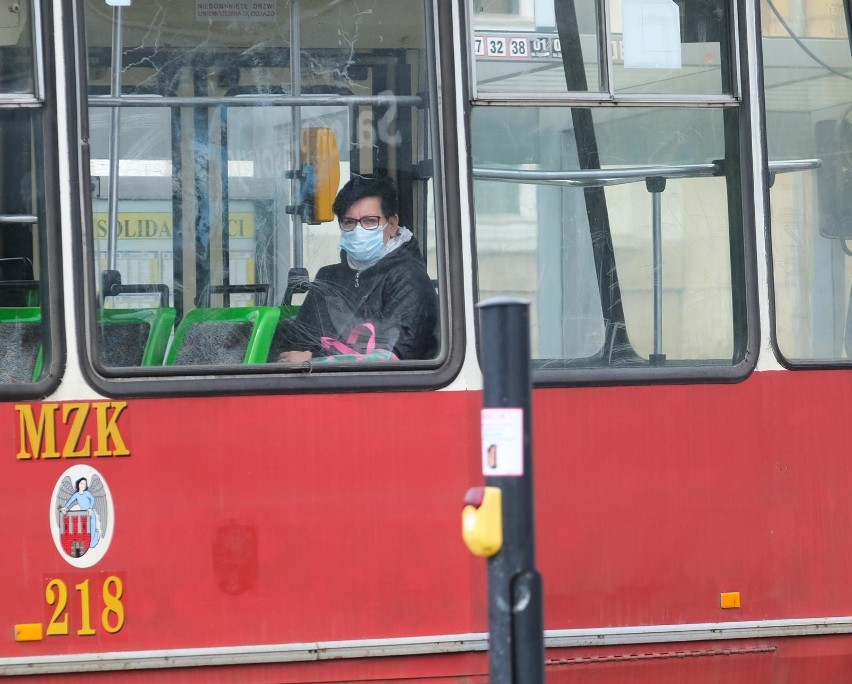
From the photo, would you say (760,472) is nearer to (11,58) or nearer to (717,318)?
(717,318)

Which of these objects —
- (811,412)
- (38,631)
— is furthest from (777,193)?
(38,631)

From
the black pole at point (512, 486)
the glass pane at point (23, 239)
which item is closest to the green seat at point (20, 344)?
the glass pane at point (23, 239)

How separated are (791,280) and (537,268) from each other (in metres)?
0.82

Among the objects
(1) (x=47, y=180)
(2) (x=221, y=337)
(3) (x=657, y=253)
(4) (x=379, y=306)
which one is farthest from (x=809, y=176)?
(1) (x=47, y=180)

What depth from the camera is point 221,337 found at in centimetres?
325

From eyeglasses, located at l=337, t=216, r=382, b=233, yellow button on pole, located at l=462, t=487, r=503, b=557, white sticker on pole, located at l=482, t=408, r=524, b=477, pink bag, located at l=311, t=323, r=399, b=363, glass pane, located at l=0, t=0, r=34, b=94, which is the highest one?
glass pane, located at l=0, t=0, r=34, b=94

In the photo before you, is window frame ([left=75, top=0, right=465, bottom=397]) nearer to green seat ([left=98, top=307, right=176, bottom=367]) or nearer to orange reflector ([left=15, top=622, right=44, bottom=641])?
green seat ([left=98, top=307, right=176, bottom=367])

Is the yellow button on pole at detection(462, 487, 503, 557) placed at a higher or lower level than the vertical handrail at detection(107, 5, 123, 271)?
lower

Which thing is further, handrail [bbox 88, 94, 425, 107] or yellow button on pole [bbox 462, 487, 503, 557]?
handrail [bbox 88, 94, 425, 107]

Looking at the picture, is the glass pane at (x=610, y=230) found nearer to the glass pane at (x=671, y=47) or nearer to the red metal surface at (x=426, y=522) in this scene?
the glass pane at (x=671, y=47)

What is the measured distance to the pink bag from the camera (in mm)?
3285

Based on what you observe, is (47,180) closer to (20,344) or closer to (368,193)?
(20,344)

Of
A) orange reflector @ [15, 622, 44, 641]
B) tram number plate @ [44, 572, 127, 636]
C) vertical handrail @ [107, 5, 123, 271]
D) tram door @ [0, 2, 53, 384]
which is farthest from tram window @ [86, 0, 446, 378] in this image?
orange reflector @ [15, 622, 44, 641]

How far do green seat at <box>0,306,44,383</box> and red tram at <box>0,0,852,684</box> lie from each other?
0.04 ft
